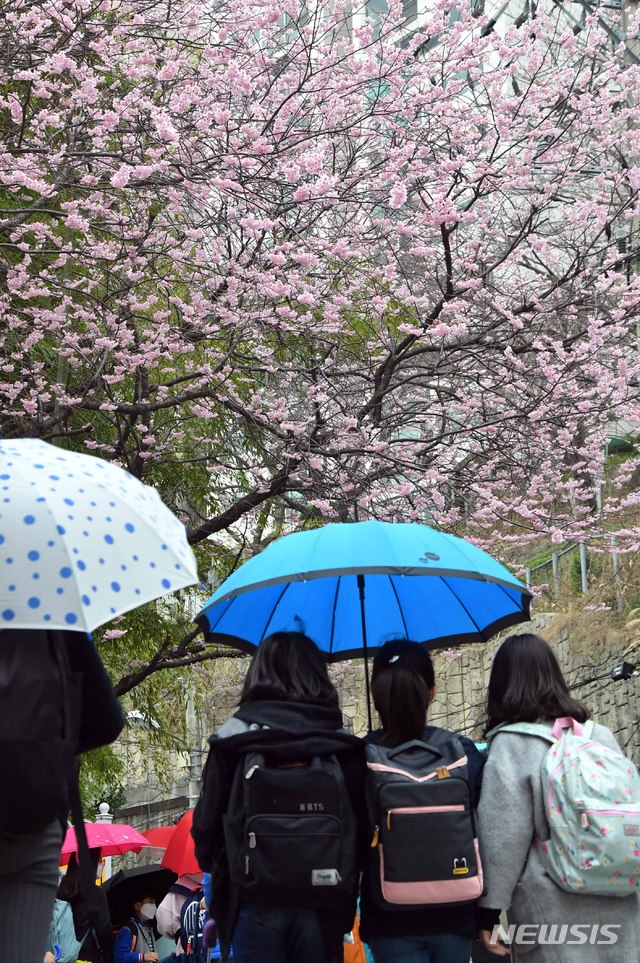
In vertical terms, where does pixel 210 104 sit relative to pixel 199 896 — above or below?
above

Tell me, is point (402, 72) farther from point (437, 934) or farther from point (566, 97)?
point (437, 934)

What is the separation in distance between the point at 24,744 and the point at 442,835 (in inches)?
56.3

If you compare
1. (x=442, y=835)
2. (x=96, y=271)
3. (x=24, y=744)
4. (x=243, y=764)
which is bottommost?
(x=442, y=835)

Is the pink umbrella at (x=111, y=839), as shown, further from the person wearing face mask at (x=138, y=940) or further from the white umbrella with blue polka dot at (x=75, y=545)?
the white umbrella with blue polka dot at (x=75, y=545)

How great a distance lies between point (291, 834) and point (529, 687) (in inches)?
34.8

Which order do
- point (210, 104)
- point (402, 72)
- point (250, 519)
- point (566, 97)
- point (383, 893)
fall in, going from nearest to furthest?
point (383, 893) < point (210, 104) < point (402, 72) < point (566, 97) < point (250, 519)

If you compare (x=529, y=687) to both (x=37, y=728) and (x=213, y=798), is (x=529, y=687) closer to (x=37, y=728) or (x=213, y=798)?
(x=213, y=798)

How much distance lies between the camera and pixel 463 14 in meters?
8.41

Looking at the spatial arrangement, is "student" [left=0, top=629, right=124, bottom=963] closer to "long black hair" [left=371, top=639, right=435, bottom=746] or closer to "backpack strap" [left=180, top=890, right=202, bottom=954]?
"long black hair" [left=371, top=639, right=435, bottom=746]

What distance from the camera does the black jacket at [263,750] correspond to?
10.2 feet

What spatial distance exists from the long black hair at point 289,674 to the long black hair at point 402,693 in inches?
7.7

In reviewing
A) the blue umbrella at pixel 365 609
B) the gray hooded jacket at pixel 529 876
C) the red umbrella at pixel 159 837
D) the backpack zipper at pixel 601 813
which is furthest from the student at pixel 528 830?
the red umbrella at pixel 159 837

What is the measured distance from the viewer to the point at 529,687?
3.36 meters

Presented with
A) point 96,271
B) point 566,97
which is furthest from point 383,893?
point 566,97
